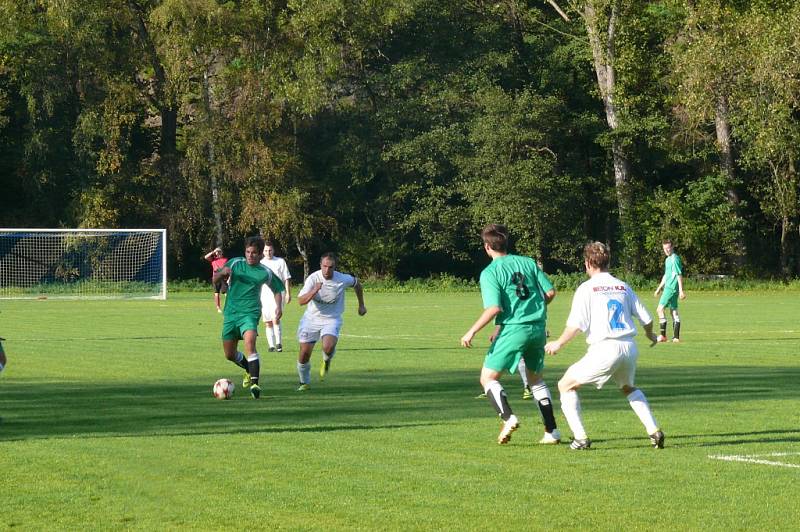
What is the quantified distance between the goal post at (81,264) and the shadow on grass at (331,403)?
1272 inches

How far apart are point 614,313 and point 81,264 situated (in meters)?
43.0

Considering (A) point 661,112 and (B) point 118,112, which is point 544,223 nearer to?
(A) point 661,112

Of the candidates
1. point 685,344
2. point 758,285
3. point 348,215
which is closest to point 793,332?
point 685,344

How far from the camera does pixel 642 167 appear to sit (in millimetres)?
57156

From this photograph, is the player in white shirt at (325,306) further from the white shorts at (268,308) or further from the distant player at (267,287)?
the white shorts at (268,308)

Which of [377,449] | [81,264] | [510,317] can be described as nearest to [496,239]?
[510,317]

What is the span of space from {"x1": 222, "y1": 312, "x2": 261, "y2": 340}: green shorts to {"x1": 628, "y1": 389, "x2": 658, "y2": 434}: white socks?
19.6 feet

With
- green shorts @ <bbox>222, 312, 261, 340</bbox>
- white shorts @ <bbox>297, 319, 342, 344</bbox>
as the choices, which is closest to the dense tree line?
white shorts @ <bbox>297, 319, 342, 344</bbox>

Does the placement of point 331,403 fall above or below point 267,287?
below

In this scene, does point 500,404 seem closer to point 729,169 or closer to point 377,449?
point 377,449

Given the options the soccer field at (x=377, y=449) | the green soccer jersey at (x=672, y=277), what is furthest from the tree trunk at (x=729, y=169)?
the soccer field at (x=377, y=449)

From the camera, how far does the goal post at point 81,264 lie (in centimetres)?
4844

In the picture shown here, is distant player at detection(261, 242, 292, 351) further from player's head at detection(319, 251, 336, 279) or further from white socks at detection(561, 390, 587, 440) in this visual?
white socks at detection(561, 390, 587, 440)

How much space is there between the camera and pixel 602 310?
32.4 feet
